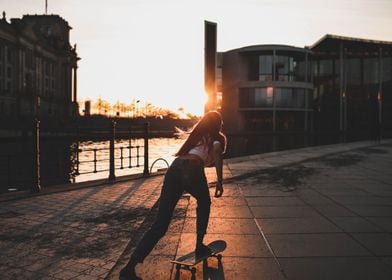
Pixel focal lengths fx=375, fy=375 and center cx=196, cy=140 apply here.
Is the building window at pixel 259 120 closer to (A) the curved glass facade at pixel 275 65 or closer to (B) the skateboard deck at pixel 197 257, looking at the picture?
(A) the curved glass facade at pixel 275 65

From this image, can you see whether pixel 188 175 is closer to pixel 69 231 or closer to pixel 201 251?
pixel 201 251

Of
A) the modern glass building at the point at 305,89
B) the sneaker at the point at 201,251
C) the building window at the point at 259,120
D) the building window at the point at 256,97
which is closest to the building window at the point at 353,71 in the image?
the modern glass building at the point at 305,89

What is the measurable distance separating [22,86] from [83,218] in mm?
88993

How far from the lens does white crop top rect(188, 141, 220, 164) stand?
3.98 meters

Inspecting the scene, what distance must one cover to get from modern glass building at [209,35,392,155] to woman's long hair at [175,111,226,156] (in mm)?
51699

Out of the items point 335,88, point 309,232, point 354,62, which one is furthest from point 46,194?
point 354,62

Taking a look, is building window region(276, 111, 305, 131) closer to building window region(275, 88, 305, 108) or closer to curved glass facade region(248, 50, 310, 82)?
building window region(275, 88, 305, 108)

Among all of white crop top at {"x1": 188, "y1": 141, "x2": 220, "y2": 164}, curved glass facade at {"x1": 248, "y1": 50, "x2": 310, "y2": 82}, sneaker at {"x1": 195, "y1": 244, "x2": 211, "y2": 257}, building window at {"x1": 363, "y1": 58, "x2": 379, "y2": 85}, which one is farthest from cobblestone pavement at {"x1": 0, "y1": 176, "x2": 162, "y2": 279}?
building window at {"x1": 363, "y1": 58, "x2": 379, "y2": 85}

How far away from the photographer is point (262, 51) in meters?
62.5

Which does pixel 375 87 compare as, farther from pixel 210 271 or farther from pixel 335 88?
pixel 210 271

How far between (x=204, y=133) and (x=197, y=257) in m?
1.42

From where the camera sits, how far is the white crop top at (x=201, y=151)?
398cm

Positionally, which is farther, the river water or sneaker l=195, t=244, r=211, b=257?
the river water

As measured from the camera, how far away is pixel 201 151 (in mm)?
4000
